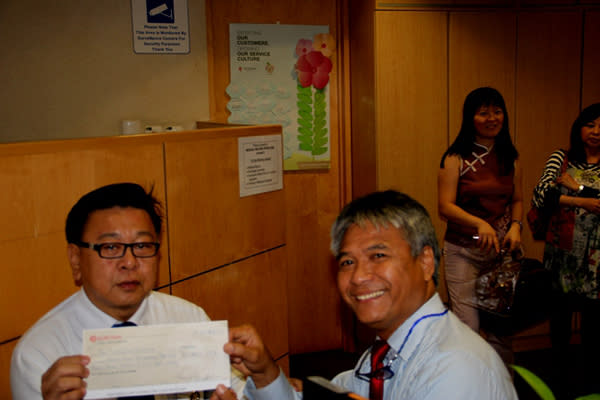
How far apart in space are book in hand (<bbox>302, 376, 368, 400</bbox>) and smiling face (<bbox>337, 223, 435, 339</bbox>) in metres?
0.77

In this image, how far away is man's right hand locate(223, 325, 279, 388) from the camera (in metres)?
1.63

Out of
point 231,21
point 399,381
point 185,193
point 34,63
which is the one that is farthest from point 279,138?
point 399,381

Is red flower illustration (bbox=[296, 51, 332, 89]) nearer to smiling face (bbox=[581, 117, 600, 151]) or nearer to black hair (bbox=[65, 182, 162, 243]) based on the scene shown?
smiling face (bbox=[581, 117, 600, 151])

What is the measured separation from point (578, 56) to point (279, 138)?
2.34 meters

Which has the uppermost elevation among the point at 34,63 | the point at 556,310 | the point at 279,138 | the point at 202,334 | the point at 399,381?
the point at 34,63

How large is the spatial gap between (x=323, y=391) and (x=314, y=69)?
356 centimetres

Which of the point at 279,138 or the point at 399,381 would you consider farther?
the point at 279,138

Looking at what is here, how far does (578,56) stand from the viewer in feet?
13.8

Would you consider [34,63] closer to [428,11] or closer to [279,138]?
[279,138]

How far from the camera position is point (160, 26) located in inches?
154

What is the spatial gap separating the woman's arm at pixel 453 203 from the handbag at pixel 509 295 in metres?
0.15

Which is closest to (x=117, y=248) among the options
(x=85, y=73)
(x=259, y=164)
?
(x=259, y=164)

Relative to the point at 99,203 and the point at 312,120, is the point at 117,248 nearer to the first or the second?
the point at 99,203

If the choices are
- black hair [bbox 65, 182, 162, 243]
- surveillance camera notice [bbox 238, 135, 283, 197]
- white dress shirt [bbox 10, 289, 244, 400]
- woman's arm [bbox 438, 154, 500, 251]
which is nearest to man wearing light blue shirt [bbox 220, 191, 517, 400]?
white dress shirt [bbox 10, 289, 244, 400]
